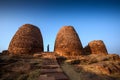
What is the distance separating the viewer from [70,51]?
11.8m

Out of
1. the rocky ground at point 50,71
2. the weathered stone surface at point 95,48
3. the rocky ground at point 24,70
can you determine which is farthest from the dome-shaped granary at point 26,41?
the weathered stone surface at point 95,48

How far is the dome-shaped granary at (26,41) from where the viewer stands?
1107 cm

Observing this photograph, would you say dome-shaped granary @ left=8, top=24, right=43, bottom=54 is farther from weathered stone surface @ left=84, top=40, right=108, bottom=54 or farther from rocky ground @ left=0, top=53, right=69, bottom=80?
weathered stone surface @ left=84, top=40, right=108, bottom=54

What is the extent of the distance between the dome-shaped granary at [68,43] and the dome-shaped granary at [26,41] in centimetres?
180

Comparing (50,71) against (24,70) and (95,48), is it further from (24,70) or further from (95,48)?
(95,48)

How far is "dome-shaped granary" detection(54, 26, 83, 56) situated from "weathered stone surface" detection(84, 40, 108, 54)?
113 inches

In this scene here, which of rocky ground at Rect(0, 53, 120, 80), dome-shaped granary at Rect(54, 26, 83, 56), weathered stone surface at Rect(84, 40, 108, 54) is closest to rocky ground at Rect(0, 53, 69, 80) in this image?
rocky ground at Rect(0, 53, 120, 80)

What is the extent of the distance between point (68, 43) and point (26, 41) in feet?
12.6

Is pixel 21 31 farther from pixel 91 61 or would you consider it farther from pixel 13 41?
pixel 91 61

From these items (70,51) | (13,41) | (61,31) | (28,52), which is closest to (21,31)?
(13,41)

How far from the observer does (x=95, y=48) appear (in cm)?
1478

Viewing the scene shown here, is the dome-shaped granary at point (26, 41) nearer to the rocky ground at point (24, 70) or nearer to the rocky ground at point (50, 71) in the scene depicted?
the rocky ground at point (50, 71)

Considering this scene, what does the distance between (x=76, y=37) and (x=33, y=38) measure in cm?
421

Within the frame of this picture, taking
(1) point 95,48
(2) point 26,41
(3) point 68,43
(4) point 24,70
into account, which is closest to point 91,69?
(3) point 68,43
